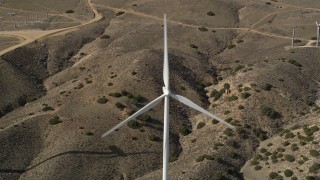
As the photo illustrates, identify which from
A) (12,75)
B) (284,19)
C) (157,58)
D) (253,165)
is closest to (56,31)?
(12,75)

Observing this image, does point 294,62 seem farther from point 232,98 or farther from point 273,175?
point 273,175

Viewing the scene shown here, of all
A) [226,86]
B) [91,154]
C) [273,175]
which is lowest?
[91,154]

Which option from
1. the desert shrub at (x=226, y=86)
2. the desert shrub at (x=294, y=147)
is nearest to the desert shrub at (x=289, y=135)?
the desert shrub at (x=294, y=147)

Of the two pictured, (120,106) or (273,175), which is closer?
(273,175)

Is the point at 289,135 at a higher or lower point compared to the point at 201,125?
higher

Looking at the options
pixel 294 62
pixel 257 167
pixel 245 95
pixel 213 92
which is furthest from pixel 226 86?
pixel 257 167

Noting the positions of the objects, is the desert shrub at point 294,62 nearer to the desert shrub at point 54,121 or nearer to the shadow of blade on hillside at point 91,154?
the shadow of blade on hillside at point 91,154

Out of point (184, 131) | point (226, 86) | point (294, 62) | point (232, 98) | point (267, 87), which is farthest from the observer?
point (294, 62)

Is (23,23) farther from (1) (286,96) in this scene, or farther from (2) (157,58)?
(1) (286,96)

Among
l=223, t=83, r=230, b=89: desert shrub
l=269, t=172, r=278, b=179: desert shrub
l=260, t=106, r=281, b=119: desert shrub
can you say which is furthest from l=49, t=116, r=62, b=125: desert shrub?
l=269, t=172, r=278, b=179: desert shrub
